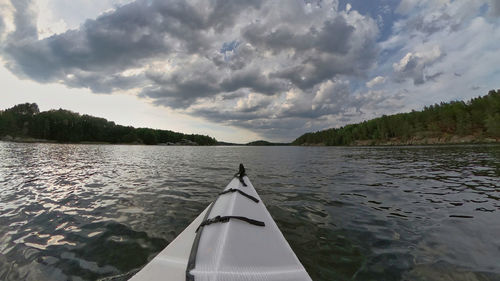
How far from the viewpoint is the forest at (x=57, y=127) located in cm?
11825

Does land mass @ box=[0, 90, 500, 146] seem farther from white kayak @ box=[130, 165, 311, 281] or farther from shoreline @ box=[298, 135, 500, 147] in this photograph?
white kayak @ box=[130, 165, 311, 281]

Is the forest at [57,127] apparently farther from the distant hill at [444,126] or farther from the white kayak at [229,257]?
the distant hill at [444,126]

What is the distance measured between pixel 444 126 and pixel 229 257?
474 ft

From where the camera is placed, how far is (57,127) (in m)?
124

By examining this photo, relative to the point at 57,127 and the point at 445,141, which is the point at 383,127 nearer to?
the point at 445,141

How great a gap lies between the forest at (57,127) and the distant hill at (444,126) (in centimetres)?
18371

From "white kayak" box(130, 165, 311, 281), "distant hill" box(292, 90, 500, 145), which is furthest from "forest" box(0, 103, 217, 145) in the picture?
"distant hill" box(292, 90, 500, 145)

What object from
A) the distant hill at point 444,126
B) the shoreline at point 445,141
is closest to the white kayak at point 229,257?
the shoreline at point 445,141

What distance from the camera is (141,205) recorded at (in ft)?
26.2

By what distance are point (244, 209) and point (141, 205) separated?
17.4 ft

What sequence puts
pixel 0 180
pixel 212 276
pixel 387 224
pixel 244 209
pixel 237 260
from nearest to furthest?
pixel 212 276 < pixel 237 260 < pixel 244 209 < pixel 387 224 < pixel 0 180

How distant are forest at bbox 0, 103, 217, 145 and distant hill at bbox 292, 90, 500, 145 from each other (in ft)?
603

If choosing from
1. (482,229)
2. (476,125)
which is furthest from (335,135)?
(482,229)

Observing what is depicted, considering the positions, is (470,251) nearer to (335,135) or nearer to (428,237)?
(428,237)
